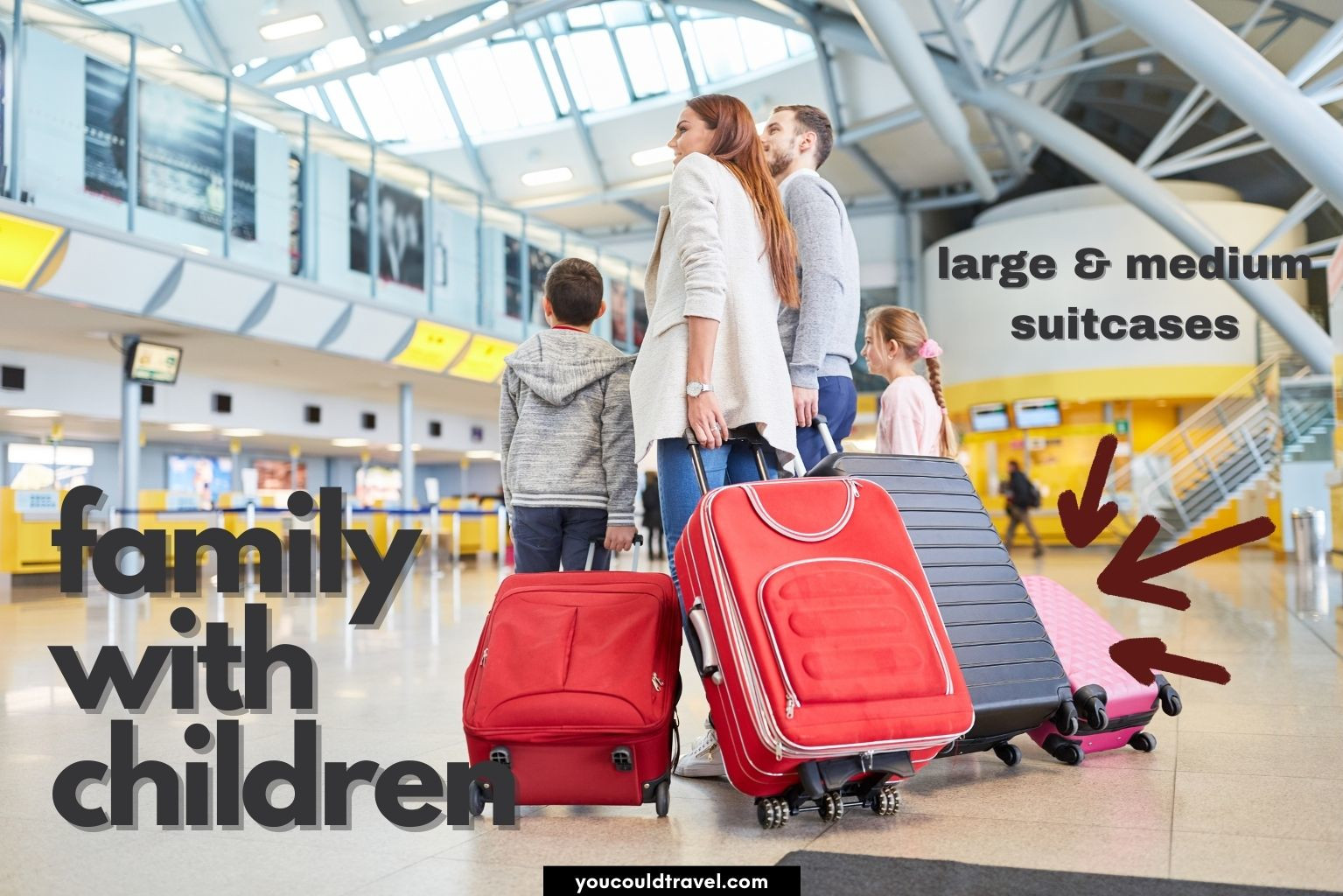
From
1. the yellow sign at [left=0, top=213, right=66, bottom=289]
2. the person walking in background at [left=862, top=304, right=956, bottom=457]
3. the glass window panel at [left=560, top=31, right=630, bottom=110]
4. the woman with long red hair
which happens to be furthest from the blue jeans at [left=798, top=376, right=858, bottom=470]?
the glass window panel at [left=560, top=31, right=630, bottom=110]

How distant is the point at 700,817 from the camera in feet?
7.80

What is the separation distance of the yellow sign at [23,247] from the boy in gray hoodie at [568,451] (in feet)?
28.1

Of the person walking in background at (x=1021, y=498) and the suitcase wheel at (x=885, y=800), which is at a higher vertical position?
the person walking in background at (x=1021, y=498)

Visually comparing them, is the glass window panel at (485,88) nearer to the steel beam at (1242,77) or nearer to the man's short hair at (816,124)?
the steel beam at (1242,77)

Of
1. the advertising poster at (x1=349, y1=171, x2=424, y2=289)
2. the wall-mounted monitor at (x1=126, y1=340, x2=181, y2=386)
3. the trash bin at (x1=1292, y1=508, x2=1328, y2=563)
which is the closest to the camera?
the trash bin at (x1=1292, y1=508, x2=1328, y2=563)

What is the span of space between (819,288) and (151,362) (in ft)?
40.4

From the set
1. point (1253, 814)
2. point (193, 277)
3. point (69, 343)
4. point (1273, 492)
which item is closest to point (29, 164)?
point (193, 277)

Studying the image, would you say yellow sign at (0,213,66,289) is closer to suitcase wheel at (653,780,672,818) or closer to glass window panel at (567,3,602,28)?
suitcase wheel at (653,780,672,818)

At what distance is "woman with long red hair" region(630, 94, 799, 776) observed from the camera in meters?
2.53

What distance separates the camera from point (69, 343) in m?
13.8

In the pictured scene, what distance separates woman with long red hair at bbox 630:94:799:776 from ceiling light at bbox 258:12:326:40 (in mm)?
20368

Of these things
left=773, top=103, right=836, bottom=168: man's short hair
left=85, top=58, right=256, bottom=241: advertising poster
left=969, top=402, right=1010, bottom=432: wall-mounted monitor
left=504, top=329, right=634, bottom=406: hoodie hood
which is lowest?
left=504, top=329, right=634, bottom=406: hoodie hood

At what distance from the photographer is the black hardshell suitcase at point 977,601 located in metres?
2.60

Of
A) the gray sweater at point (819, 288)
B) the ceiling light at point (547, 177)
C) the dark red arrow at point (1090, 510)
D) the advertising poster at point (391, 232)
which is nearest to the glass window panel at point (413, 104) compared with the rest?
the ceiling light at point (547, 177)
